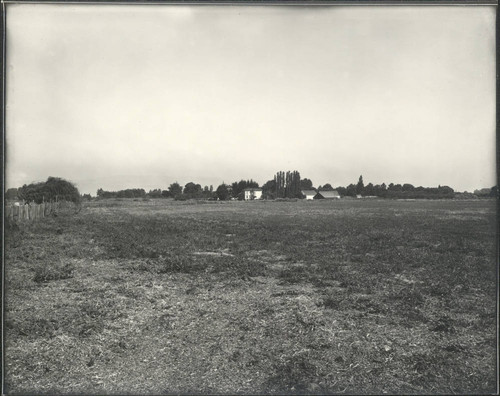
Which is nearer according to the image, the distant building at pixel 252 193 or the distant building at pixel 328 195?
the distant building at pixel 328 195

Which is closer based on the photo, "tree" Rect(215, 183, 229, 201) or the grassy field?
the grassy field

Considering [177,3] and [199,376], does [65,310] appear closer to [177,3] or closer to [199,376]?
[199,376]

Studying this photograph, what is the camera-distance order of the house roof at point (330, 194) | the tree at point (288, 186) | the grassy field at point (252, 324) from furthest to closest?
the house roof at point (330, 194) < the tree at point (288, 186) < the grassy field at point (252, 324)

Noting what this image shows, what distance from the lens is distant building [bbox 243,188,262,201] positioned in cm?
11538

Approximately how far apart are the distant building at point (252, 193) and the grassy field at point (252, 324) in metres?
103

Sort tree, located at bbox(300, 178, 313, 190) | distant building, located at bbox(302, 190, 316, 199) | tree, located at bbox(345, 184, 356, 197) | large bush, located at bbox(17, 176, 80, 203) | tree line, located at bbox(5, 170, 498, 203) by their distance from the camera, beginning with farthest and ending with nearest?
tree, located at bbox(300, 178, 313, 190) → tree, located at bbox(345, 184, 356, 197) → distant building, located at bbox(302, 190, 316, 199) → tree line, located at bbox(5, 170, 498, 203) → large bush, located at bbox(17, 176, 80, 203)

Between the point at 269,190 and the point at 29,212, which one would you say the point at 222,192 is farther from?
the point at 29,212

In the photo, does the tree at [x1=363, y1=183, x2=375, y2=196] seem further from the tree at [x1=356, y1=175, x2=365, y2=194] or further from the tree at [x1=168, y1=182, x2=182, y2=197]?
the tree at [x1=168, y1=182, x2=182, y2=197]

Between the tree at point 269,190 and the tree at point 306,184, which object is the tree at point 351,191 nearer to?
the tree at point 306,184

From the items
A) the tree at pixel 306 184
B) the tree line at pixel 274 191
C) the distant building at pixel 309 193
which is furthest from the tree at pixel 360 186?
the tree at pixel 306 184

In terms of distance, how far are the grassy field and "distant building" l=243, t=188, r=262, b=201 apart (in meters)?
103

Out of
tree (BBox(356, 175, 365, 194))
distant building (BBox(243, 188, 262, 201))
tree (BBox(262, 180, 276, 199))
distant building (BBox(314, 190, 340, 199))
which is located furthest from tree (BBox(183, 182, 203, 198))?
tree (BBox(356, 175, 365, 194))

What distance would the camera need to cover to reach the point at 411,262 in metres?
10.9

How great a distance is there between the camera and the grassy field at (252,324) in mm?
4141
